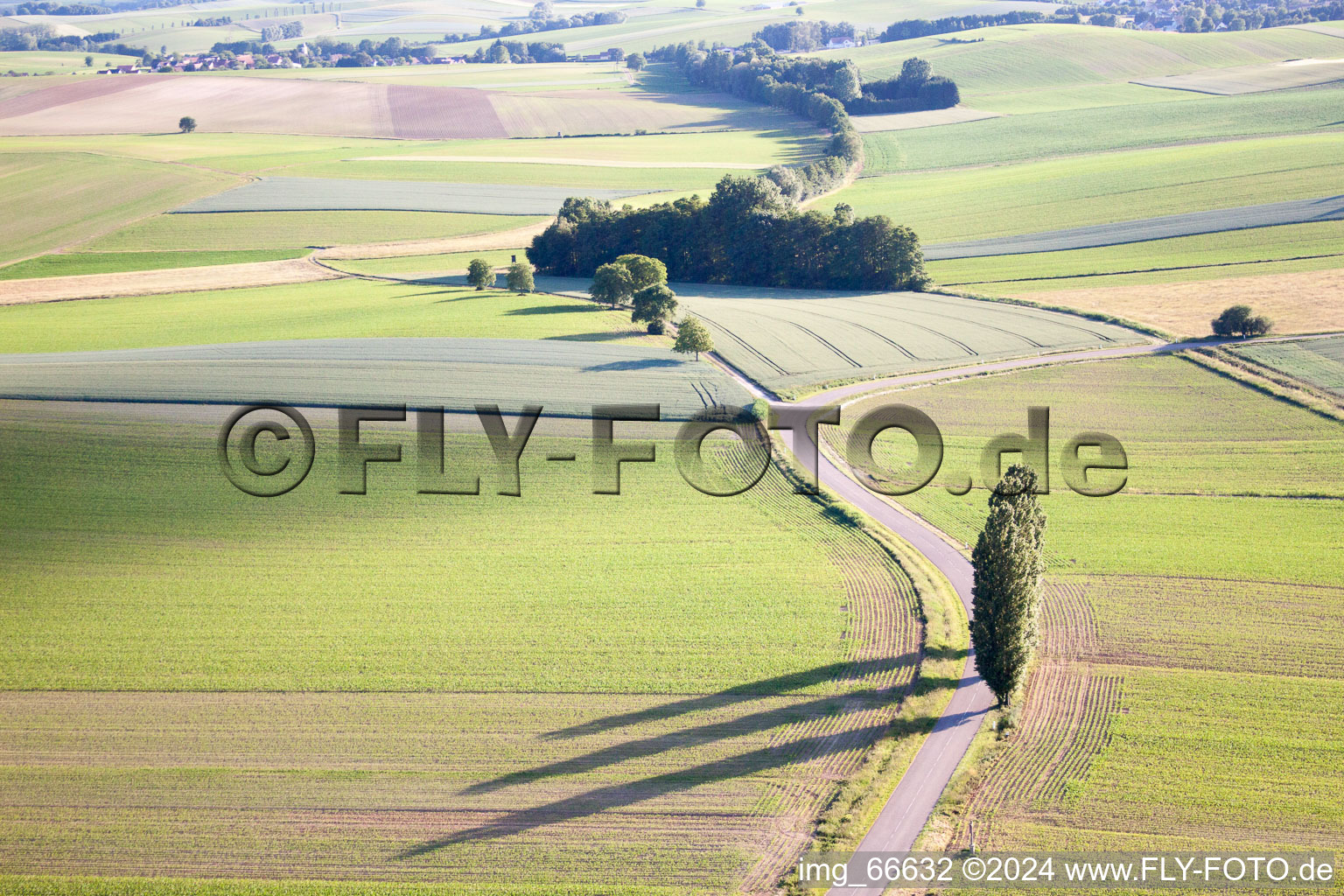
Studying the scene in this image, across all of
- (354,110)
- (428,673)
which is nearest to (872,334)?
(428,673)

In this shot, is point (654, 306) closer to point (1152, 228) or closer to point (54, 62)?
point (1152, 228)

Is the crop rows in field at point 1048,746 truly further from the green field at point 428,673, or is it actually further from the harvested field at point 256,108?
the harvested field at point 256,108

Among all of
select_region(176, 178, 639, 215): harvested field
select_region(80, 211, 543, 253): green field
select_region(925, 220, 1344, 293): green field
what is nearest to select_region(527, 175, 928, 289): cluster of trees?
select_region(925, 220, 1344, 293): green field

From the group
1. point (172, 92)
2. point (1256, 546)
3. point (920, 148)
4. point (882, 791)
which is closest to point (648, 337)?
point (1256, 546)

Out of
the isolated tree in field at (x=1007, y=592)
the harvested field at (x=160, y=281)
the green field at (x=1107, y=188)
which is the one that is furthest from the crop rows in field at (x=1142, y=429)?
the harvested field at (x=160, y=281)

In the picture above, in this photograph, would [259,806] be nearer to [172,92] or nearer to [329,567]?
[329,567]

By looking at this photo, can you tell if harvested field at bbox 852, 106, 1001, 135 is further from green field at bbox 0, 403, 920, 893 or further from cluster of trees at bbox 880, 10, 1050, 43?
green field at bbox 0, 403, 920, 893
